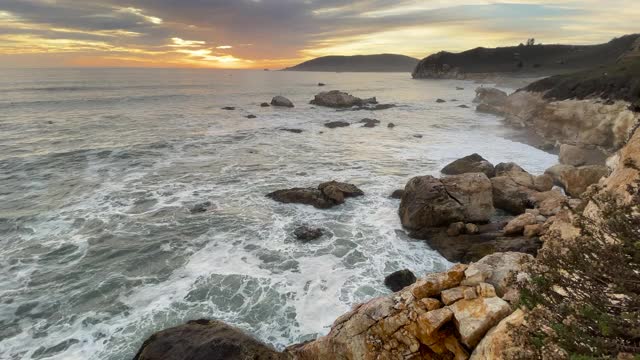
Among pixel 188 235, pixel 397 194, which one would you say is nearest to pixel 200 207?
pixel 188 235

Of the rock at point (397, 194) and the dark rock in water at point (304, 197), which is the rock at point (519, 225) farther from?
the dark rock in water at point (304, 197)

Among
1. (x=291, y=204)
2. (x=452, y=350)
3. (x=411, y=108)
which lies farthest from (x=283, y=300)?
(x=411, y=108)

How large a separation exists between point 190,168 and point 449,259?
74.9ft

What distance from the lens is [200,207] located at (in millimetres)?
23000

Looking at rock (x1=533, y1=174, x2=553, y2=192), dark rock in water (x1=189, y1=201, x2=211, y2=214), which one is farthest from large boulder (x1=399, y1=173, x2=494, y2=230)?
dark rock in water (x1=189, y1=201, x2=211, y2=214)

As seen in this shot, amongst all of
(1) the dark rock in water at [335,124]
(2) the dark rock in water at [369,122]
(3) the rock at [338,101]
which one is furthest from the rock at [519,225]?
(3) the rock at [338,101]

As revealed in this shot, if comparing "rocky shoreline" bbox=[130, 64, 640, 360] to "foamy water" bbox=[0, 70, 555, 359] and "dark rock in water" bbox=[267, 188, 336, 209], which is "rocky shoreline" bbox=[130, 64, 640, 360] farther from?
"foamy water" bbox=[0, 70, 555, 359]

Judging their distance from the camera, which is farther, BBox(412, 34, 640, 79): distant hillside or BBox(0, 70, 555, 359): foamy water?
BBox(412, 34, 640, 79): distant hillside

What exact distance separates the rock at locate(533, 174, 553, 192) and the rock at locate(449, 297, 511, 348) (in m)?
16.3

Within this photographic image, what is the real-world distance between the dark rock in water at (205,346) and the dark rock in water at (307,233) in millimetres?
7964

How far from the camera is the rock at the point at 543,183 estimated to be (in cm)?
2206

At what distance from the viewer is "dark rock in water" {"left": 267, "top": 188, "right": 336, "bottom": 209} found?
22719mm

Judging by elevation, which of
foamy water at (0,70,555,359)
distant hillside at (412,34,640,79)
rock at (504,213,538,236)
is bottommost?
foamy water at (0,70,555,359)

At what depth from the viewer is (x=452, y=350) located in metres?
8.43
